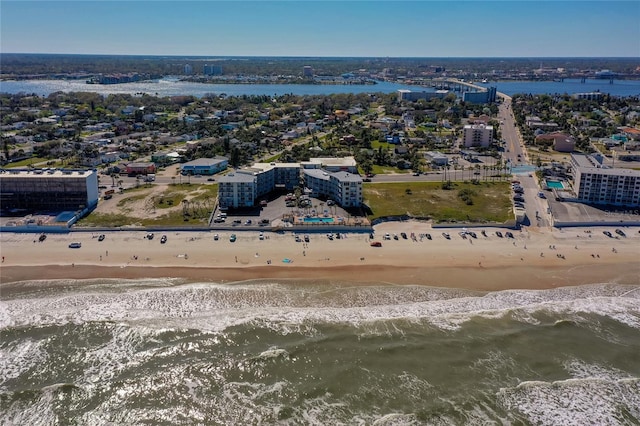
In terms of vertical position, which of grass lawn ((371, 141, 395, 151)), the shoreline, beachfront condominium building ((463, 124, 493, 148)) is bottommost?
the shoreline

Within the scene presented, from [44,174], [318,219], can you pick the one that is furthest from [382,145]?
[44,174]

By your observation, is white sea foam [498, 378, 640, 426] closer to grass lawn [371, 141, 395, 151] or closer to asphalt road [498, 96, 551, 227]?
asphalt road [498, 96, 551, 227]

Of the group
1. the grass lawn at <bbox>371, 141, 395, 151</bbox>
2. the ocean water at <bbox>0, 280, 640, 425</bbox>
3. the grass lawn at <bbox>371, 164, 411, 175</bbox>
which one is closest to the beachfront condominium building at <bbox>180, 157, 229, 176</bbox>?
the grass lawn at <bbox>371, 164, 411, 175</bbox>

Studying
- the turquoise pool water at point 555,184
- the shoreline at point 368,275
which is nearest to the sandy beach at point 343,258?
the shoreline at point 368,275

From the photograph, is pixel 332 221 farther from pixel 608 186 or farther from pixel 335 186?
pixel 608 186

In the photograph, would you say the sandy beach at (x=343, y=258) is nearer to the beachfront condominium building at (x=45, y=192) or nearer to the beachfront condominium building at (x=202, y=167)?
the beachfront condominium building at (x=45, y=192)

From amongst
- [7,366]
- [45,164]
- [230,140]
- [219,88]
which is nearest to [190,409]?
[7,366]
